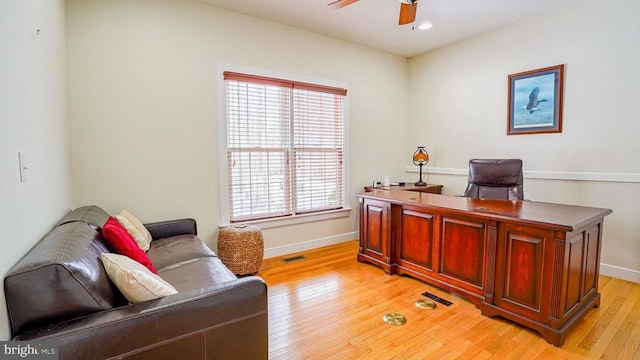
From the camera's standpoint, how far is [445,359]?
1939 millimetres

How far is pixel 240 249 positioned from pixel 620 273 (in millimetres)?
3871

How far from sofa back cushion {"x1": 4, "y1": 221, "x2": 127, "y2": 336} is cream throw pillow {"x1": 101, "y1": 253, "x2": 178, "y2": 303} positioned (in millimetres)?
44

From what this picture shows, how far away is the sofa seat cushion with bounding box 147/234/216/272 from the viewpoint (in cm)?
231

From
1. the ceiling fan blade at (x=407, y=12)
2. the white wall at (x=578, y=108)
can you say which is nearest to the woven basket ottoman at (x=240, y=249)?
the ceiling fan blade at (x=407, y=12)

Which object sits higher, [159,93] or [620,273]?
[159,93]

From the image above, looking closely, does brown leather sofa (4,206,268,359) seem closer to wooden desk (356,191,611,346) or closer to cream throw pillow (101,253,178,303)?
cream throw pillow (101,253,178,303)

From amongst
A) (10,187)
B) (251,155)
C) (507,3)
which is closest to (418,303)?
(251,155)

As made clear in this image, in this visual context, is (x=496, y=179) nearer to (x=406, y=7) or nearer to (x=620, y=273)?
(x=620, y=273)

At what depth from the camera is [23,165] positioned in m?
1.40

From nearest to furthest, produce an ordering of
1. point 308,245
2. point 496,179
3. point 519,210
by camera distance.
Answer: point 519,210
point 496,179
point 308,245

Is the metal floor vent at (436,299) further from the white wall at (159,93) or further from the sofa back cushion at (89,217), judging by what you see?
the sofa back cushion at (89,217)

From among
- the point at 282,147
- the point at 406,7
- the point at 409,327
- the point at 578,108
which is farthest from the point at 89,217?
the point at 578,108

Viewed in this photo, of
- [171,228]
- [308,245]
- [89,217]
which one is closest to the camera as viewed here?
[89,217]

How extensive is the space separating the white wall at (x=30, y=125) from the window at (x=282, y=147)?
1529 millimetres
